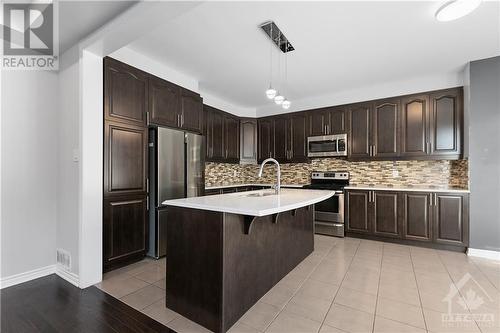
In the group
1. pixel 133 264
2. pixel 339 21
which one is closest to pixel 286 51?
pixel 339 21

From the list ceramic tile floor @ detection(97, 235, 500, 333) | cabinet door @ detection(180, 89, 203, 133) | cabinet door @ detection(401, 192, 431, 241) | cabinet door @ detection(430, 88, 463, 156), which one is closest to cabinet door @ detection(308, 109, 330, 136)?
cabinet door @ detection(430, 88, 463, 156)

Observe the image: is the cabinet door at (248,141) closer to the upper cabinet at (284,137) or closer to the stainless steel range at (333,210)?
the upper cabinet at (284,137)

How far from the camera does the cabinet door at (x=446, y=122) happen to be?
11.6 ft

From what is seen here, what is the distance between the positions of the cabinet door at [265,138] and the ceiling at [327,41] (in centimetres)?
147

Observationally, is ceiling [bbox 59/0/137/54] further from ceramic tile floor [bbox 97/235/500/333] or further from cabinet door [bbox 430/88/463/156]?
cabinet door [bbox 430/88/463/156]

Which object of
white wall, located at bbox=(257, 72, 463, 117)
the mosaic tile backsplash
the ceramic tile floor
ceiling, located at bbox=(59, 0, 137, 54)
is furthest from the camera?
the mosaic tile backsplash

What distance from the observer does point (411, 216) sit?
12.0ft

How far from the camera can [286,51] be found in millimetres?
2949

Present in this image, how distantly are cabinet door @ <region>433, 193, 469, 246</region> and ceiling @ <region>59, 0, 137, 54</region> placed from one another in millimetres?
4494

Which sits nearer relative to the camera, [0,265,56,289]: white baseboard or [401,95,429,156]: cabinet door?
[0,265,56,289]: white baseboard

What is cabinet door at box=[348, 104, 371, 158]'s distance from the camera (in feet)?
13.8

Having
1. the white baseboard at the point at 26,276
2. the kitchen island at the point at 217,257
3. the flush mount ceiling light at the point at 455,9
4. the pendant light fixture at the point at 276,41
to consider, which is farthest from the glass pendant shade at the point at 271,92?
the white baseboard at the point at 26,276

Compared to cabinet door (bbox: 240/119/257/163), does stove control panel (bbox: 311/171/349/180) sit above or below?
below

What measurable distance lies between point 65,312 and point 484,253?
482cm
